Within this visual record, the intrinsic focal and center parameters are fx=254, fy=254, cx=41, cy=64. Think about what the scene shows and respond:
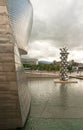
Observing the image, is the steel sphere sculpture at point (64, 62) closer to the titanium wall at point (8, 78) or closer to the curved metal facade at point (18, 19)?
the curved metal facade at point (18, 19)

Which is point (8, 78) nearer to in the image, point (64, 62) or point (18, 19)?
point (18, 19)

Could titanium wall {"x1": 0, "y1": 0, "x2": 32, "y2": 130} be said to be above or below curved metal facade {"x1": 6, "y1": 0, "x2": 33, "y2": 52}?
below

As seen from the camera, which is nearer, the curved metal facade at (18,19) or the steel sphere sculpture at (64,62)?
the curved metal facade at (18,19)

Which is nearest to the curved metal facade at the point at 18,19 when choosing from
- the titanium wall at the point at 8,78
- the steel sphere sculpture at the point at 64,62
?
the titanium wall at the point at 8,78

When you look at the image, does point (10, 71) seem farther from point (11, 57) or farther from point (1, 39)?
point (1, 39)

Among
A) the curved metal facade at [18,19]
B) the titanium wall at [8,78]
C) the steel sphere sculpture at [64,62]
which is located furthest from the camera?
the steel sphere sculpture at [64,62]

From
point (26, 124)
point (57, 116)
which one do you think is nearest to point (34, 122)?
point (26, 124)

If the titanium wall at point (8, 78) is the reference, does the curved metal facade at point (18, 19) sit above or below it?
above

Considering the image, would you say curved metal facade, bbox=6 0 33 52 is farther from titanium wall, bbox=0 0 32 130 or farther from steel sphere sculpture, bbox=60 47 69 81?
steel sphere sculpture, bbox=60 47 69 81

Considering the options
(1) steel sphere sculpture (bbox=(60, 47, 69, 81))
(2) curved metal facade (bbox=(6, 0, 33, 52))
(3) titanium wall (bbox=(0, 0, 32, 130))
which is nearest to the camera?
(3) titanium wall (bbox=(0, 0, 32, 130))

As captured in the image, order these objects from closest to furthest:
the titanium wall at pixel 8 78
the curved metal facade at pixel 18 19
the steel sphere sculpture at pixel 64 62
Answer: the titanium wall at pixel 8 78 → the curved metal facade at pixel 18 19 → the steel sphere sculpture at pixel 64 62

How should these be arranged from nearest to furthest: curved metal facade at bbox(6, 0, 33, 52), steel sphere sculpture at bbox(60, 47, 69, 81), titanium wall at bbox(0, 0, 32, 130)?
titanium wall at bbox(0, 0, 32, 130) → curved metal facade at bbox(6, 0, 33, 52) → steel sphere sculpture at bbox(60, 47, 69, 81)

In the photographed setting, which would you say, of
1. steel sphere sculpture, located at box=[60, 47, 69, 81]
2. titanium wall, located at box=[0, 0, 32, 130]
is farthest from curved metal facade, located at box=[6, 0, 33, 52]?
steel sphere sculpture, located at box=[60, 47, 69, 81]

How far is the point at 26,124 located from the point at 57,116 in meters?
1.94
